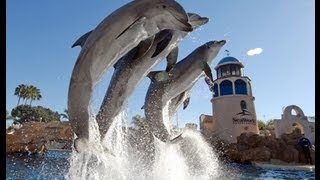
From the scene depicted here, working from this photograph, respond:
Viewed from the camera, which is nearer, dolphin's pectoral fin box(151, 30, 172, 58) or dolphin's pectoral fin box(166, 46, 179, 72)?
dolphin's pectoral fin box(151, 30, 172, 58)

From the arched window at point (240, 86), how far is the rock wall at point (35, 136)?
618 inches

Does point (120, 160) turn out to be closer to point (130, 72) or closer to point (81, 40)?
point (130, 72)

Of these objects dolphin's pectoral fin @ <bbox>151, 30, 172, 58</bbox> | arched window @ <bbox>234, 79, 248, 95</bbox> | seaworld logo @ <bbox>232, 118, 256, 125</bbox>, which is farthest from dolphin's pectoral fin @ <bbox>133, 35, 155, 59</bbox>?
arched window @ <bbox>234, 79, 248, 95</bbox>

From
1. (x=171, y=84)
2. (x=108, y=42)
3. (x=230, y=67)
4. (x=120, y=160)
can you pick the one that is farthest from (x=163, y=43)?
(x=230, y=67)

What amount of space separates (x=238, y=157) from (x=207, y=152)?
36.3ft

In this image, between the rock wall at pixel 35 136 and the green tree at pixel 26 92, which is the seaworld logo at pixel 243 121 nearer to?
the rock wall at pixel 35 136

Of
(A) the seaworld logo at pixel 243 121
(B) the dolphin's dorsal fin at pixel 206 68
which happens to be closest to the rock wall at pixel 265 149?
(A) the seaworld logo at pixel 243 121

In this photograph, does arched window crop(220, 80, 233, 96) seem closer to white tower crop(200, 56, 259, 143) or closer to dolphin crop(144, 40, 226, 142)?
white tower crop(200, 56, 259, 143)

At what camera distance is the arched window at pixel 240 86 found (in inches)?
1166

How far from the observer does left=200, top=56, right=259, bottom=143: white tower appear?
2816cm

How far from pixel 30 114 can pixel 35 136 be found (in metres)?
30.2

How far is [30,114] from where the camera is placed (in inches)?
2186

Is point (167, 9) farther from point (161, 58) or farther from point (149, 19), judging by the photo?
point (161, 58)

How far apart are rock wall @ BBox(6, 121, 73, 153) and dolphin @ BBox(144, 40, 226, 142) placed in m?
20.3
